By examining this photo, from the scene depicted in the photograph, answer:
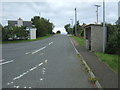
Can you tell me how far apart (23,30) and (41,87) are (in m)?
44.9

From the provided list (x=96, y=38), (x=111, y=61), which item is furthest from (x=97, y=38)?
(x=111, y=61)

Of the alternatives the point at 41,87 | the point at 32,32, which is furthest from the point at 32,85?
the point at 32,32

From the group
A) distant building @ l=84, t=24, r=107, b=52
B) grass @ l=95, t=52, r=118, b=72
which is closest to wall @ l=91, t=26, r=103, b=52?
distant building @ l=84, t=24, r=107, b=52

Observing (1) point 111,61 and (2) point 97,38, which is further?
(2) point 97,38

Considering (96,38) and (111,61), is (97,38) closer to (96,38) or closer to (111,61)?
(96,38)

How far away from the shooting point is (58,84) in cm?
769

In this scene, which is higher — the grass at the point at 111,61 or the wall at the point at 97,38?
the wall at the point at 97,38

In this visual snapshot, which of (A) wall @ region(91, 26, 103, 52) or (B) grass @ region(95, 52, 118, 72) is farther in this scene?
(A) wall @ region(91, 26, 103, 52)

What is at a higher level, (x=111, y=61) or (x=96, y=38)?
(x=96, y=38)

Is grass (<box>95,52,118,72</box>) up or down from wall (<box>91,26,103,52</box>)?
down

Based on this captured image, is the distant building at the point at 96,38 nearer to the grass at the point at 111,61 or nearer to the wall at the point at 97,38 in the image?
the wall at the point at 97,38

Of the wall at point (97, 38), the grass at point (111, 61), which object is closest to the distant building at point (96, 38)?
the wall at point (97, 38)

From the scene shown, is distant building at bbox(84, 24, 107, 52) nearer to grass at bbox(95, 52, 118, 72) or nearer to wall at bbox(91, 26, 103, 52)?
wall at bbox(91, 26, 103, 52)

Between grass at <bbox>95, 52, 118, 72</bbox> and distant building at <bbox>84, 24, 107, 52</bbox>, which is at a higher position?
distant building at <bbox>84, 24, 107, 52</bbox>
